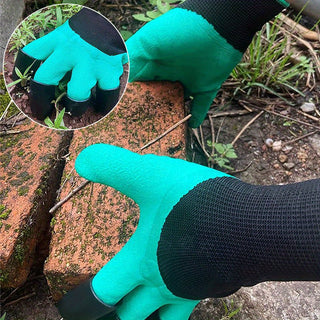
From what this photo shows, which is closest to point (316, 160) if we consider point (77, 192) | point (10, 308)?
point (77, 192)

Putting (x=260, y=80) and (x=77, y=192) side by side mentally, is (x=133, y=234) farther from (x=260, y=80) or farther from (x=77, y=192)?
(x=260, y=80)

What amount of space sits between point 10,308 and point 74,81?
28.2 inches

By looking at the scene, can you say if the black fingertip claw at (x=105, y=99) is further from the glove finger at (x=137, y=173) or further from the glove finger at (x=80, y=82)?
the glove finger at (x=137, y=173)

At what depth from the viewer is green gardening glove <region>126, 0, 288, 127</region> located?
126cm

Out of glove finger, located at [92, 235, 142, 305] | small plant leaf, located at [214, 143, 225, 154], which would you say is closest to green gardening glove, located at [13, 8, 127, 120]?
glove finger, located at [92, 235, 142, 305]

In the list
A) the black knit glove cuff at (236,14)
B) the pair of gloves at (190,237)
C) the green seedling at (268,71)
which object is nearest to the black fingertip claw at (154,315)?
the pair of gloves at (190,237)

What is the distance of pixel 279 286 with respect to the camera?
127 centimetres

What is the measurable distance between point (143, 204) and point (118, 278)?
191mm

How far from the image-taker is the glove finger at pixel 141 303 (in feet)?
3.47

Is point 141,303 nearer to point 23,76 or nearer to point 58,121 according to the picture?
point 58,121

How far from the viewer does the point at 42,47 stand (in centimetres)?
107

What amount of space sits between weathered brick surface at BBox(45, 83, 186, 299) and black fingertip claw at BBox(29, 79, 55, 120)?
0.25 m

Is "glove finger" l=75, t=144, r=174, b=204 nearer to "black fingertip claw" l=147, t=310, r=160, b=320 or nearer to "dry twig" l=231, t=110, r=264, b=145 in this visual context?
"black fingertip claw" l=147, t=310, r=160, b=320

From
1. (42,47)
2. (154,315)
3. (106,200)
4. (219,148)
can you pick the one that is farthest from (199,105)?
(154,315)
